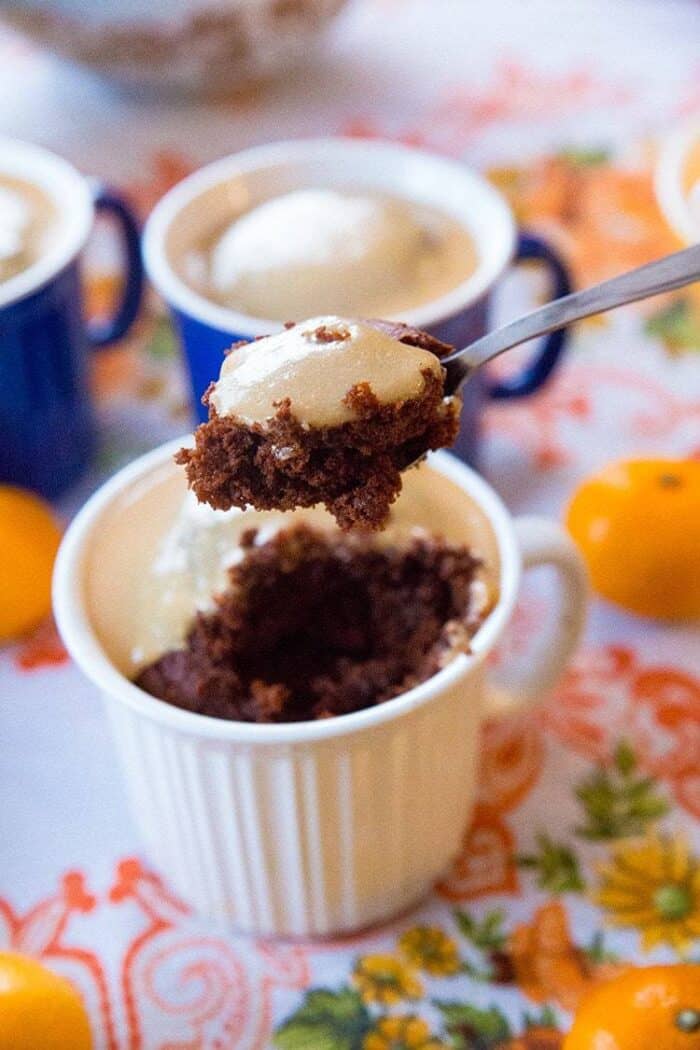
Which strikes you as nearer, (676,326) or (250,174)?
(250,174)

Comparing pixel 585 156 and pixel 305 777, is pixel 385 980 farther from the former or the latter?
pixel 585 156

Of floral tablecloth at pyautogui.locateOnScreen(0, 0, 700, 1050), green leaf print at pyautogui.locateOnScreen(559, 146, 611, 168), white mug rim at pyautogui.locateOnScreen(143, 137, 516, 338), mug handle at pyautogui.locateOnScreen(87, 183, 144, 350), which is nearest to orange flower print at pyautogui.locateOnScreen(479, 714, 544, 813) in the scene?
floral tablecloth at pyautogui.locateOnScreen(0, 0, 700, 1050)

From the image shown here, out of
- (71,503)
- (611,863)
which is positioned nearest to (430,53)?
(71,503)

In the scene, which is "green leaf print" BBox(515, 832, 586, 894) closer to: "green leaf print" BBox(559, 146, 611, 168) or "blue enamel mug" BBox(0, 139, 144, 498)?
"blue enamel mug" BBox(0, 139, 144, 498)

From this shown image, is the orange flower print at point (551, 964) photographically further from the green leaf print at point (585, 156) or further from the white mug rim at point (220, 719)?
the green leaf print at point (585, 156)

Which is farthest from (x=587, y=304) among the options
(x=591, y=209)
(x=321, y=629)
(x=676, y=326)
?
(x=591, y=209)
